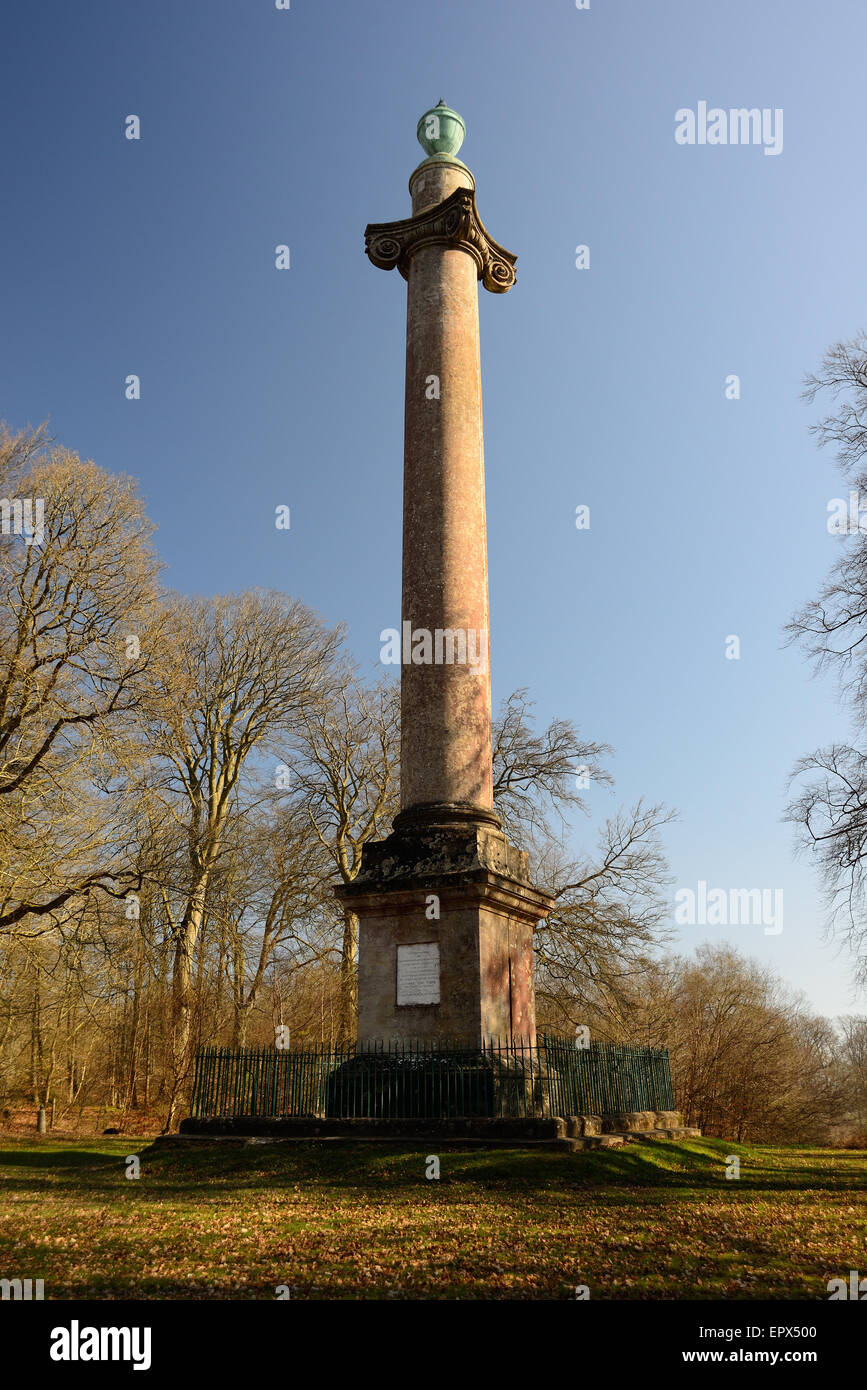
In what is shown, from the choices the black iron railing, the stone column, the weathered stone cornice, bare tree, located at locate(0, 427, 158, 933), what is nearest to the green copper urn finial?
the stone column

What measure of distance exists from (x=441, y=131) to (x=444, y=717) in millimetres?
12990

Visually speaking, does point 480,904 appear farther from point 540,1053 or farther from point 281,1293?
point 281,1293

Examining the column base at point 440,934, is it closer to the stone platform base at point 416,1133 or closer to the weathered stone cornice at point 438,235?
the stone platform base at point 416,1133

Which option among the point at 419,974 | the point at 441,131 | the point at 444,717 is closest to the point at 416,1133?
the point at 419,974

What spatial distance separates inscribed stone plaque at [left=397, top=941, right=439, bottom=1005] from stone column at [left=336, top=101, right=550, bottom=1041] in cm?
2

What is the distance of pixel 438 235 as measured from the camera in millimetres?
18031

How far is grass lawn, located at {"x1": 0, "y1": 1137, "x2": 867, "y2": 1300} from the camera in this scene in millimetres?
6516

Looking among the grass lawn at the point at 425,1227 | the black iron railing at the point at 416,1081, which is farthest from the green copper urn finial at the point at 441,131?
the grass lawn at the point at 425,1227

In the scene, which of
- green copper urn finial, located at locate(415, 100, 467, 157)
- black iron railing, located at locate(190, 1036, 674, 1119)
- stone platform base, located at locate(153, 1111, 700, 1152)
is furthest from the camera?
green copper urn finial, located at locate(415, 100, 467, 157)

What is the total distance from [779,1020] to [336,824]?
60.0ft

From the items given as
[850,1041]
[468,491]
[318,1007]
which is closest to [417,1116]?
[468,491]

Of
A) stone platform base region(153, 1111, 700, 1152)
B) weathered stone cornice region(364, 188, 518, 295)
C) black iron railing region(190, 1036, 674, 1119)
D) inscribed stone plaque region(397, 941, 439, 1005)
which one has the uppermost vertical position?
weathered stone cornice region(364, 188, 518, 295)

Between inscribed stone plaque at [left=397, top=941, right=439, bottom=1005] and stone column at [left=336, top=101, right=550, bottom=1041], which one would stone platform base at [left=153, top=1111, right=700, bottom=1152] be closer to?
stone column at [left=336, top=101, right=550, bottom=1041]

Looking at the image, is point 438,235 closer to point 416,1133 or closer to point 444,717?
point 444,717
